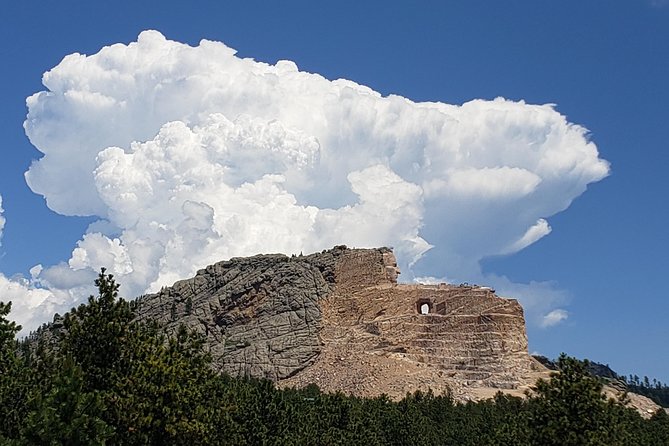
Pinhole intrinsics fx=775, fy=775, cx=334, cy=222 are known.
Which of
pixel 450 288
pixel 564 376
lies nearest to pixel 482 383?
pixel 450 288

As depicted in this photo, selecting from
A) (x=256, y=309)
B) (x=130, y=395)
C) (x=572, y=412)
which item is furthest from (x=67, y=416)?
(x=256, y=309)

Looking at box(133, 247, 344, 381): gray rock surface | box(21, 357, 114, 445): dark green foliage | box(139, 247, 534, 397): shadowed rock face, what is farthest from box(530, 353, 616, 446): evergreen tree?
box(133, 247, 344, 381): gray rock surface

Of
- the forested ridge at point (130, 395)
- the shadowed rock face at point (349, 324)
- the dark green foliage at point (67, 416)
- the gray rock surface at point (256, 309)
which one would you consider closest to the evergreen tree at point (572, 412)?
the forested ridge at point (130, 395)

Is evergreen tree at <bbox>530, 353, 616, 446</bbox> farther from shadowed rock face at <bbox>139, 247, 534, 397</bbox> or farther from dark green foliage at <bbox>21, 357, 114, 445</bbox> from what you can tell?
shadowed rock face at <bbox>139, 247, 534, 397</bbox>

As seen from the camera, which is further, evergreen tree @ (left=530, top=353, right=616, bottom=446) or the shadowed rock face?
the shadowed rock face

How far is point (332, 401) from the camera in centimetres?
4638

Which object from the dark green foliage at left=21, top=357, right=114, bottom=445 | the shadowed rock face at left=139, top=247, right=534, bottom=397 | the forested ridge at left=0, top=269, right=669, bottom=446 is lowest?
the dark green foliage at left=21, top=357, right=114, bottom=445

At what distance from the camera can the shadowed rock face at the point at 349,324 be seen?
313 feet

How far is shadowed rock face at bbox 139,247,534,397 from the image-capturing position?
95.5 m

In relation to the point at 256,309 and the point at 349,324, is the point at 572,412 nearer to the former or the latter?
the point at 349,324

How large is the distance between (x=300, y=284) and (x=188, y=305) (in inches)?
743

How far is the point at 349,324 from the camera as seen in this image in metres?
109

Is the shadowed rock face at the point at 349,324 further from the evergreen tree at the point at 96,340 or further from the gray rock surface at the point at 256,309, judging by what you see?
the evergreen tree at the point at 96,340

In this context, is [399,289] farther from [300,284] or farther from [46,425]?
[46,425]
